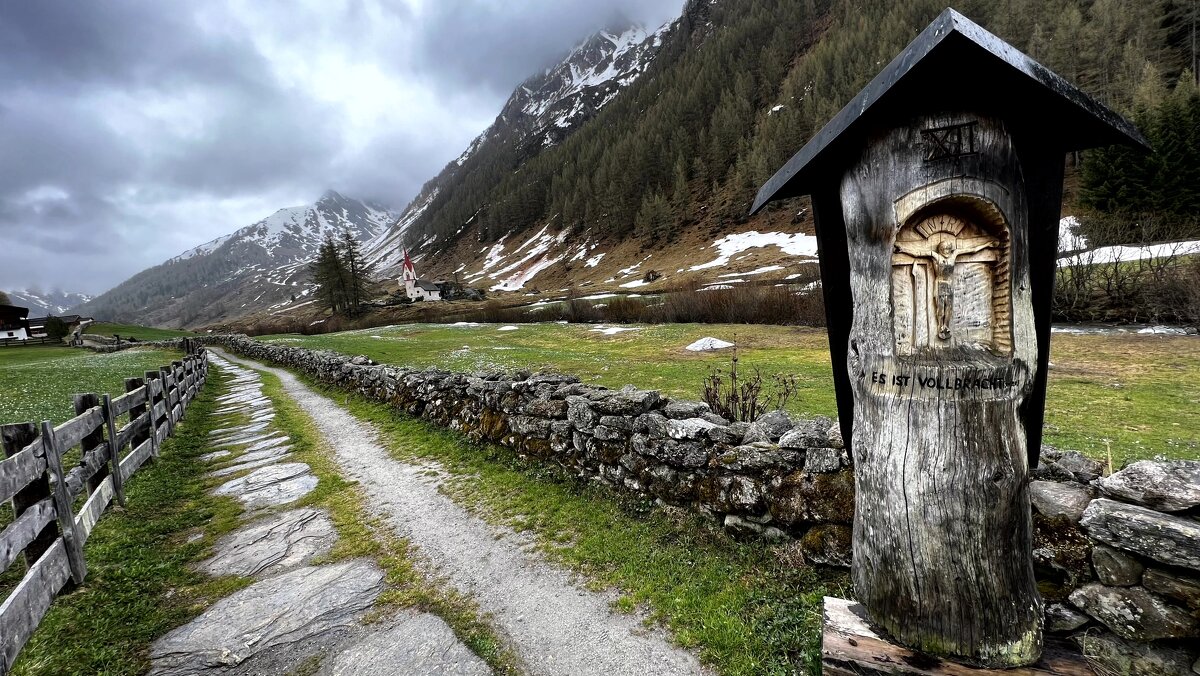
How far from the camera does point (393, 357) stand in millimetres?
19578

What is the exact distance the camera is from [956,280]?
232cm

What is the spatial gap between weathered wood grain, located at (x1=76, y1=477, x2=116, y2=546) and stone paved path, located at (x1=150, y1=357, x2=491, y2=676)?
1.19m

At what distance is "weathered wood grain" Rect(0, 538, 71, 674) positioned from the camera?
312 centimetres

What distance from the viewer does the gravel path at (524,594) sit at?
127 inches

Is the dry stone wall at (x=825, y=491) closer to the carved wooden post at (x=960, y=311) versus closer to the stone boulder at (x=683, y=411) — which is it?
the stone boulder at (x=683, y=411)

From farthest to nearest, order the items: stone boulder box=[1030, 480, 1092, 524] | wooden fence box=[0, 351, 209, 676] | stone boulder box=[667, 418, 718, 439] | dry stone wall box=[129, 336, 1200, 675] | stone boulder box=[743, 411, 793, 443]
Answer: stone boulder box=[667, 418, 718, 439]
stone boulder box=[743, 411, 793, 443]
wooden fence box=[0, 351, 209, 676]
stone boulder box=[1030, 480, 1092, 524]
dry stone wall box=[129, 336, 1200, 675]

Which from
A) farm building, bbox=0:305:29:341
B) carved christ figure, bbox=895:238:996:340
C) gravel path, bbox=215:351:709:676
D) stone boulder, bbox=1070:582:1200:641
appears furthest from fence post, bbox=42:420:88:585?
farm building, bbox=0:305:29:341

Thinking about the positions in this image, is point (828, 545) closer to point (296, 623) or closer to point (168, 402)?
point (296, 623)

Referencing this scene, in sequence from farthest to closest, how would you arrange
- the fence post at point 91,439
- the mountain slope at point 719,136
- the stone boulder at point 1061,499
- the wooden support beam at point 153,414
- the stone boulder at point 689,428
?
the mountain slope at point 719,136
the wooden support beam at point 153,414
the fence post at point 91,439
the stone boulder at point 689,428
the stone boulder at point 1061,499

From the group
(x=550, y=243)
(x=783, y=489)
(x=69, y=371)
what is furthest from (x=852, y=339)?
(x=550, y=243)

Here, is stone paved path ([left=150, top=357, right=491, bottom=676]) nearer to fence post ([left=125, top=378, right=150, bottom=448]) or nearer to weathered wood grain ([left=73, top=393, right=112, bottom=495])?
weathered wood grain ([left=73, top=393, right=112, bottom=495])

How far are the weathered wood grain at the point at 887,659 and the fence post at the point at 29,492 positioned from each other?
20.6 feet

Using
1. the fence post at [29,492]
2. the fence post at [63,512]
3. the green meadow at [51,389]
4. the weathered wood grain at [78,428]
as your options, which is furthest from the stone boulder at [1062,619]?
the green meadow at [51,389]

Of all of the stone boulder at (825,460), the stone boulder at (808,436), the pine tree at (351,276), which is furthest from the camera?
the pine tree at (351,276)
